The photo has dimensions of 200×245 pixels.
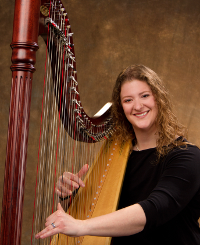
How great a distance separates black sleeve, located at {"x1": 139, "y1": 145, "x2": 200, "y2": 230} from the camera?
3.76 ft

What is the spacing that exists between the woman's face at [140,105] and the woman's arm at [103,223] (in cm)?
66

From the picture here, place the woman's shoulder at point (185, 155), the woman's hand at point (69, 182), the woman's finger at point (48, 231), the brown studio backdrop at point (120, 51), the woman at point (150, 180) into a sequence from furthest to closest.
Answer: the brown studio backdrop at point (120, 51)
the woman's hand at point (69, 182)
the woman's shoulder at point (185, 155)
the woman at point (150, 180)
the woman's finger at point (48, 231)

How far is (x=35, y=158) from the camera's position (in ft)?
13.6

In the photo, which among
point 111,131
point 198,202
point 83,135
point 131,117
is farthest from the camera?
point 111,131

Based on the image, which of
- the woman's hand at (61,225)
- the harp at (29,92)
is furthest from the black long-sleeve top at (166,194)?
the woman's hand at (61,225)

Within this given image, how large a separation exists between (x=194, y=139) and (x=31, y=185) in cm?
231

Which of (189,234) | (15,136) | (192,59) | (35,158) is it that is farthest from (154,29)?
(15,136)

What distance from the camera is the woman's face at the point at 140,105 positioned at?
1683 millimetres

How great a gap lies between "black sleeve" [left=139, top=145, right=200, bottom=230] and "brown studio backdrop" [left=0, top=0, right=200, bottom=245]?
2.89 metres

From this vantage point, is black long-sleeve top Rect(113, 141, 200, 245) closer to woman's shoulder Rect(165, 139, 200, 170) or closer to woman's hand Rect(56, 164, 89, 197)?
Answer: woman's shoulder Rect(165, 139, 200, 170)

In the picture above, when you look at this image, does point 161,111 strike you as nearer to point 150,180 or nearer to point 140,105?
point 140,105

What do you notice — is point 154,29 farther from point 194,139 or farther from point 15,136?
point 15,136

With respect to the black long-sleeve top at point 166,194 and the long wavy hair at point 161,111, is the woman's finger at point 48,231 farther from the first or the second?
the long wavy hair at point 161,111

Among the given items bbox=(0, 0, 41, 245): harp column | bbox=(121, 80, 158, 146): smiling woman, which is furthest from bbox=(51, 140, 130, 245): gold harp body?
bbox=(0, 0, 41, 245): harp column
